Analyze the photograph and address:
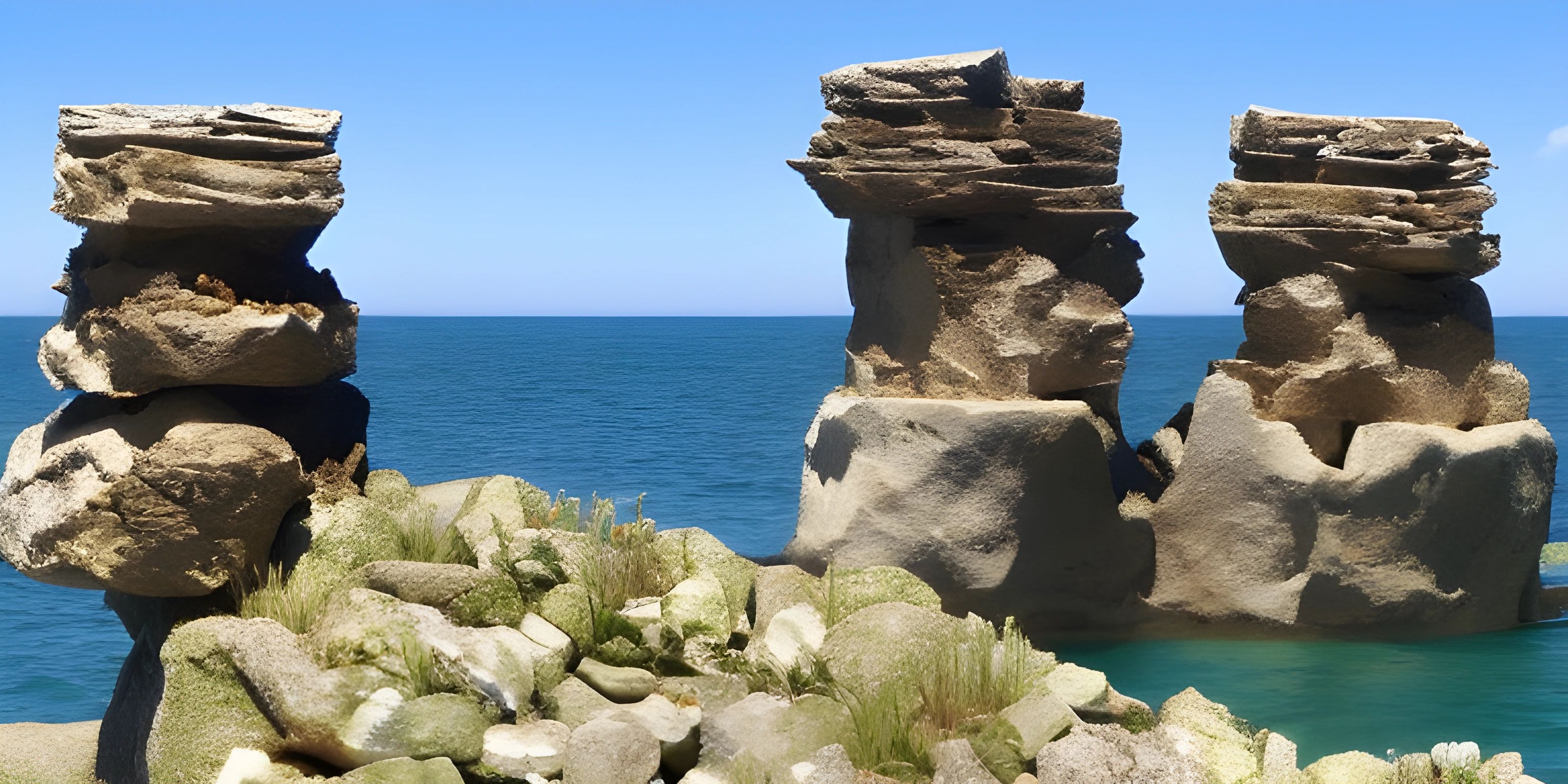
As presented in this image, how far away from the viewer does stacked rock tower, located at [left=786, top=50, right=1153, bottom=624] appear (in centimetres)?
976

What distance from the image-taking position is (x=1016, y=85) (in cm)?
1030

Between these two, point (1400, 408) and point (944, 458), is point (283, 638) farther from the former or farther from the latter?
point (1400, 408)

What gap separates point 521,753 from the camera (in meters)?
6.84

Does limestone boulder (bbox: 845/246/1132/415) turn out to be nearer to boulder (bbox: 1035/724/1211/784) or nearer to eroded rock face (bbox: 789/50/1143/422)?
eroded rock face (bbox: 789/50/1143/422)

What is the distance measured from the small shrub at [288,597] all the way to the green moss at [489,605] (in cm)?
67

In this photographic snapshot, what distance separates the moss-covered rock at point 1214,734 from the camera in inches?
275

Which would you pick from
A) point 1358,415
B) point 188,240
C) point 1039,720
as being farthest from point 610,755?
point 1358,415

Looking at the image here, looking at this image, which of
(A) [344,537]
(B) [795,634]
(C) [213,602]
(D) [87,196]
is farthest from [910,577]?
(D) [87,196]

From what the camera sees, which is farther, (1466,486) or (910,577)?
(1466,486)

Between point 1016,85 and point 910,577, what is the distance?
12.0 ft

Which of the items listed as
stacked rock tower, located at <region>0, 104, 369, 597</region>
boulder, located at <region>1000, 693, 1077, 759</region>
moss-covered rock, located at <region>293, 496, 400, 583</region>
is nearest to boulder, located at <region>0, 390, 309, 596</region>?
stacked rock tower, located at <region>0, 104, 369, 597</region>

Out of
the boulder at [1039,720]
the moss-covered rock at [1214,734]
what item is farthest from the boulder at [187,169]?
the moss-covered rock at [1214,734]

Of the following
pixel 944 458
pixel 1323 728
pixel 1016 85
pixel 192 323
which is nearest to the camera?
pixel 192 323

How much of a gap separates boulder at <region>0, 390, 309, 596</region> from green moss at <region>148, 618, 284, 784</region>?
87 cm
